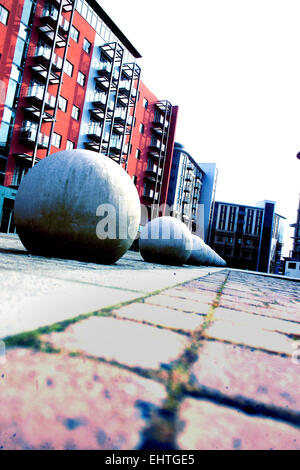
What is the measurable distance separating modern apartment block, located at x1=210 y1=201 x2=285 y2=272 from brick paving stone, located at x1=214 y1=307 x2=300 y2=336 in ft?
230

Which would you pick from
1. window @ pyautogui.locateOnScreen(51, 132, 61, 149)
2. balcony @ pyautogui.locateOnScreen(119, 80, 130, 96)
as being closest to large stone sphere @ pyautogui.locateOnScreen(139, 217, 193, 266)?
window @ pyautogui.locateOnScreen(51, 132, 61, 149)

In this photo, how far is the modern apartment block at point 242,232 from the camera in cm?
7012

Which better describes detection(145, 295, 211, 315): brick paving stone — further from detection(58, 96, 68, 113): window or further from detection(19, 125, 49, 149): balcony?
detection(58, 96, 68, 113): window

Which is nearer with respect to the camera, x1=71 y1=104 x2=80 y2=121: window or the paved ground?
the paved ground

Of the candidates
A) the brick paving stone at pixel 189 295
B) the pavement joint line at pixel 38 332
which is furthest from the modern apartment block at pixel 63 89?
the pavement joint line at pixel 38 332

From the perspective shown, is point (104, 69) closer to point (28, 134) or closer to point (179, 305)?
point (28, 134)

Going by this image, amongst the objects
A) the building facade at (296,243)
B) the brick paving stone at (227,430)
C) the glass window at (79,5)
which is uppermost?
the glass window at (79,5)

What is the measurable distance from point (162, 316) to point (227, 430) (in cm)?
98

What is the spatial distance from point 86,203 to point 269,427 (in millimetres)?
4565

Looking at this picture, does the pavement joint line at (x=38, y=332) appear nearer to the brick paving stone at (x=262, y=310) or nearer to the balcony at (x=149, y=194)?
the brick paving stone at (x=262, y=310)

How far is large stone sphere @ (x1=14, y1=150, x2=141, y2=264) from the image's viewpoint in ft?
16.2

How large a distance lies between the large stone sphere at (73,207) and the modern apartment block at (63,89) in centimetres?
1681

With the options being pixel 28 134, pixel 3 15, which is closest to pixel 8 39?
pixel 3 15

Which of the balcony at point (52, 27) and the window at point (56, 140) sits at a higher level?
the balcony at point (52, 27)
